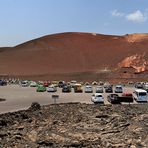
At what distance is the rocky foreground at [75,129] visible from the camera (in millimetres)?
28625

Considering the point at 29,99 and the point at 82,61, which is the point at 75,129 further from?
the point at 82,61

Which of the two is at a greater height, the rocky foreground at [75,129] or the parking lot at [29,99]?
the parking lot at [29,99]

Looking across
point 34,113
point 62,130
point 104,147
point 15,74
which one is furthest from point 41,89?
point 15,74

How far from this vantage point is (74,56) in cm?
19388

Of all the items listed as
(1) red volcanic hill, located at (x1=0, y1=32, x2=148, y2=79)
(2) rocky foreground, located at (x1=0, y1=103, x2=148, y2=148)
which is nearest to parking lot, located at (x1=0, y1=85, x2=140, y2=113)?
(2) rocky foreground, located at (x1=0, y1=103, x2=148, y2=148)

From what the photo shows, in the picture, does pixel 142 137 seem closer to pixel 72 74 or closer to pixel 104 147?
pixel 104 147

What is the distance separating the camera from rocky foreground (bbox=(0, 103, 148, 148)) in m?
28.6

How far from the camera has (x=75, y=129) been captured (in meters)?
33.3

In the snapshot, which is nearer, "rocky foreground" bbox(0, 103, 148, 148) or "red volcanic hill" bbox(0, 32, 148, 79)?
"rocky foreground" bbox(0, 103, 148, 148)

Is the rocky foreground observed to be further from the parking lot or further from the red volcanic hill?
the red volcanic hill

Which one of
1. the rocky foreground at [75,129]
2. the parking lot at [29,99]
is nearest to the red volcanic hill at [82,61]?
the parking lot at [29,99]

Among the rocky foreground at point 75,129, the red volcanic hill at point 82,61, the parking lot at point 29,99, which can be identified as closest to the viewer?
the rocky foreground at point 75,129

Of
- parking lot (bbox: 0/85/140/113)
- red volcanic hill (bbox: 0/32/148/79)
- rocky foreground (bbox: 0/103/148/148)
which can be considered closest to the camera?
A: rocky foreground (bbox: 0/103/148/148)

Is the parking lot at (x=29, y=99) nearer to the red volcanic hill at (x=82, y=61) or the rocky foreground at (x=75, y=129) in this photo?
the rocky foreground at (x=75, y=129)
